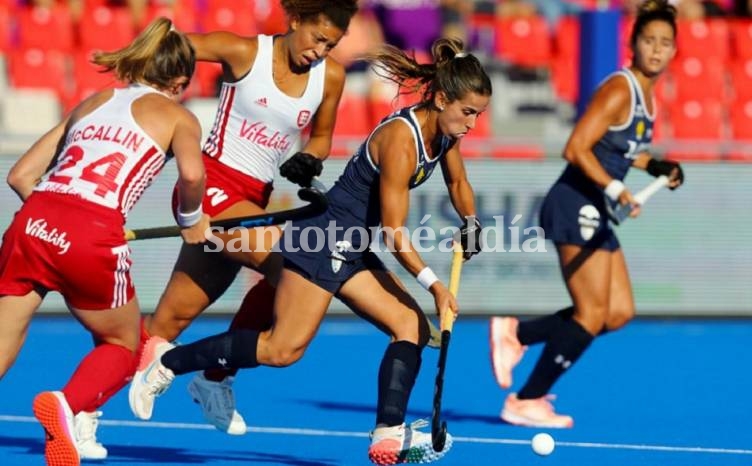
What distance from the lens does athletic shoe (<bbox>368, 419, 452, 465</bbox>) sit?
5.38m

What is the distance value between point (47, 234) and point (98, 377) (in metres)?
0.57

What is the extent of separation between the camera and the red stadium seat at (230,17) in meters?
12.7

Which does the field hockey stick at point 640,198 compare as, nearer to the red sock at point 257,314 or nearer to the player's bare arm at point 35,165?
the red sock at point 257,314

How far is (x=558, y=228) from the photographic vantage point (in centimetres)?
705

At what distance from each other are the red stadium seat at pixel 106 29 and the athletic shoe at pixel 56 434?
25.6 ft

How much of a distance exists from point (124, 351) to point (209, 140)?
1331mm

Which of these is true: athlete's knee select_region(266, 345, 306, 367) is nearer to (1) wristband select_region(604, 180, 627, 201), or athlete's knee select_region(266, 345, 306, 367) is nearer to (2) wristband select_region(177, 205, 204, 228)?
(2) wristband select_region(177, 205, 204, 228)

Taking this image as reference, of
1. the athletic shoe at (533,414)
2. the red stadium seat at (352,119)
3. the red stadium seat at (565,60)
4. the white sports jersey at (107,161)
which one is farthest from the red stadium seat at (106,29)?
the white sports jersey at (107,161)

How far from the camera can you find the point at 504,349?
7.30m

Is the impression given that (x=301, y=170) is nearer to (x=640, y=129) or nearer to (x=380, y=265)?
(x=380, y=265)

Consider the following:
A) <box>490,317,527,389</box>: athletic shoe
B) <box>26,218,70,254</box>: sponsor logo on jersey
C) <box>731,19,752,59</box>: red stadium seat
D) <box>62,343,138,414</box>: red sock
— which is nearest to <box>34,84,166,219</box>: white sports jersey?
<box>26,218,70,254</box>: sponsor logo on jersey

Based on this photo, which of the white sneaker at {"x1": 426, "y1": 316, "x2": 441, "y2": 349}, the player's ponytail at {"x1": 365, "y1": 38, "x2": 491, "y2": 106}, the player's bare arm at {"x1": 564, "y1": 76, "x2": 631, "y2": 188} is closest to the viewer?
the player's ponytail at {"x1": 365, "y1": 38, "x2": 491, "y2": 106}

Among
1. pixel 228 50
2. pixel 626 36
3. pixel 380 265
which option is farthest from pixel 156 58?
pixel 626 36

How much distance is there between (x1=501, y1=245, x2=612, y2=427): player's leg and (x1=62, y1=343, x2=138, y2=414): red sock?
235 cm
